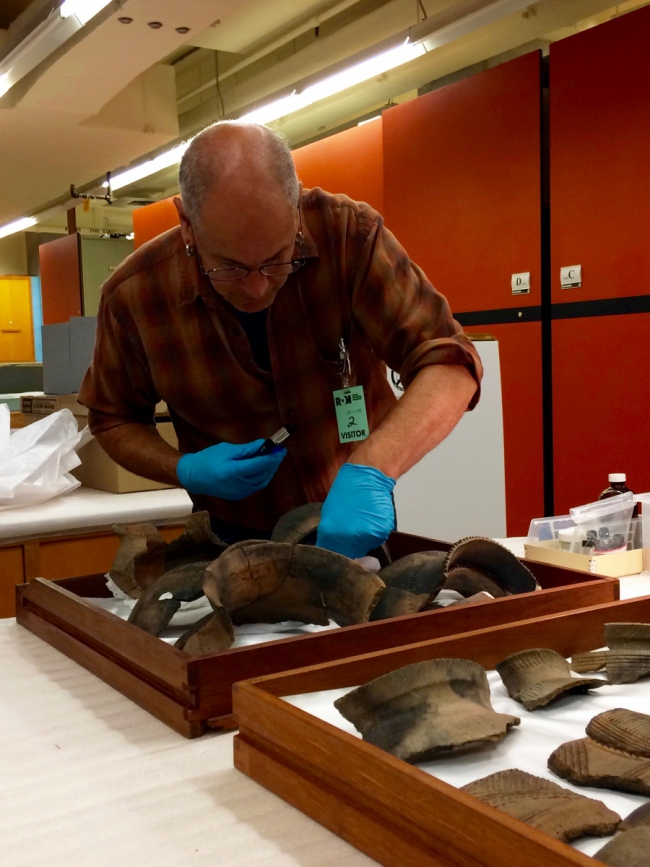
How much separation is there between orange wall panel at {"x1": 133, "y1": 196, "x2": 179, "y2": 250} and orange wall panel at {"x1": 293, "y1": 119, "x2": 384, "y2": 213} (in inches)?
90.4

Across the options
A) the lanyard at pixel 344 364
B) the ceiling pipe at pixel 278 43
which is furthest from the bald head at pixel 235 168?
the ceiling pipe at pixel 278 43

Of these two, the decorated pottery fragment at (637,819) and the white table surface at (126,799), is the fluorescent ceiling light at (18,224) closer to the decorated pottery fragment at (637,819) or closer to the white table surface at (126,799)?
the white table surface at (126,799)

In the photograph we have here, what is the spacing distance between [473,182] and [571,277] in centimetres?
84

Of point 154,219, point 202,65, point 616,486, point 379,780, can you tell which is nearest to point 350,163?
point 202,65

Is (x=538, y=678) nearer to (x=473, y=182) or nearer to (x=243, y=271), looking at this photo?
(x=243, y=271)

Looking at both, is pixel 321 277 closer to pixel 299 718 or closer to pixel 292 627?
pixel 292 627

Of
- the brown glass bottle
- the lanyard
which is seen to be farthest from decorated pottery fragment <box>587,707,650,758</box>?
the brown glass bottle

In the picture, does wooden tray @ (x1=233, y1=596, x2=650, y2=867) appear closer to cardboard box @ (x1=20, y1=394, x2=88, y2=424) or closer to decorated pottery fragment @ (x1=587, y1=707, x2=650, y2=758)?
decorated pottery fragment @ (x1=587, y1=707, x2=650, y2=758)

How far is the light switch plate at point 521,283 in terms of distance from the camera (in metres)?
4.23

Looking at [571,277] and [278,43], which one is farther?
[278,43]

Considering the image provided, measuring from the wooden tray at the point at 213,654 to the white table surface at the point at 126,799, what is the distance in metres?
0.02

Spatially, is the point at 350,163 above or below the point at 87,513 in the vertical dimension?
above

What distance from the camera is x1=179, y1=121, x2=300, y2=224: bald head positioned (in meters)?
1.18

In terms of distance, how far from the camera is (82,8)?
4004 mm
